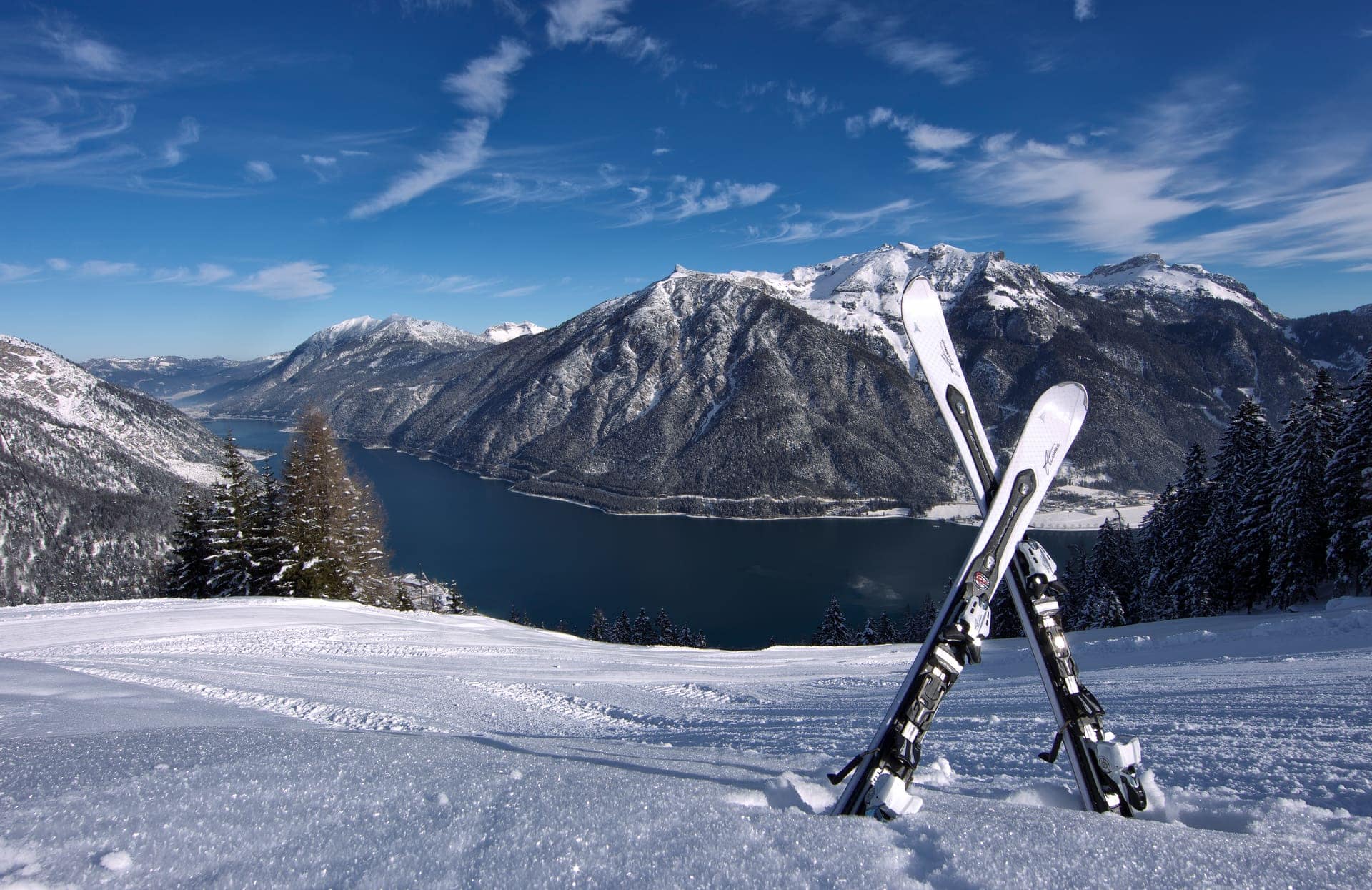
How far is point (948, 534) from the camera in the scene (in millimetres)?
118438

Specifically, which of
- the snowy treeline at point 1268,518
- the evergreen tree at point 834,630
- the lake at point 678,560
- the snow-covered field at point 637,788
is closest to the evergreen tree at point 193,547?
the snow-covered field at point 637,788

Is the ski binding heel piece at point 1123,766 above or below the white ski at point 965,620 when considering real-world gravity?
below

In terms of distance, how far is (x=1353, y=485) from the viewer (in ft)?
59.0

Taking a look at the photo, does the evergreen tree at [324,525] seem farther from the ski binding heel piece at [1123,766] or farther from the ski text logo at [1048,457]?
the ski binding heel piece at [1123,766]

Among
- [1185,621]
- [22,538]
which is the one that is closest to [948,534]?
[1185,621]

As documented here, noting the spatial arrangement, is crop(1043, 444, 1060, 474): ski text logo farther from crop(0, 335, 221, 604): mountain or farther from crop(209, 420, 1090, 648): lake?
crop(0, 335, 221, 604): mountain

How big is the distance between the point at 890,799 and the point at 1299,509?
24.7 meters

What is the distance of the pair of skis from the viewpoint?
8.46 feet

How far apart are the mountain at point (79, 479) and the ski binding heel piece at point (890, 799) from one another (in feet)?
250

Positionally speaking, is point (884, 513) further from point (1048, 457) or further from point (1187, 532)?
point (1048, 457)

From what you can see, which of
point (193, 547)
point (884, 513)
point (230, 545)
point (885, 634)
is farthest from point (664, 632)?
point (884, 513)

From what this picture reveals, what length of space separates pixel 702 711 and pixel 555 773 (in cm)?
434

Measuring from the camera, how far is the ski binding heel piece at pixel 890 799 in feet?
7.85

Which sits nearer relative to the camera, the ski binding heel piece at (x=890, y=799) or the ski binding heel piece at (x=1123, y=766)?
the ski binding heel piece at (x=890, y=799)
